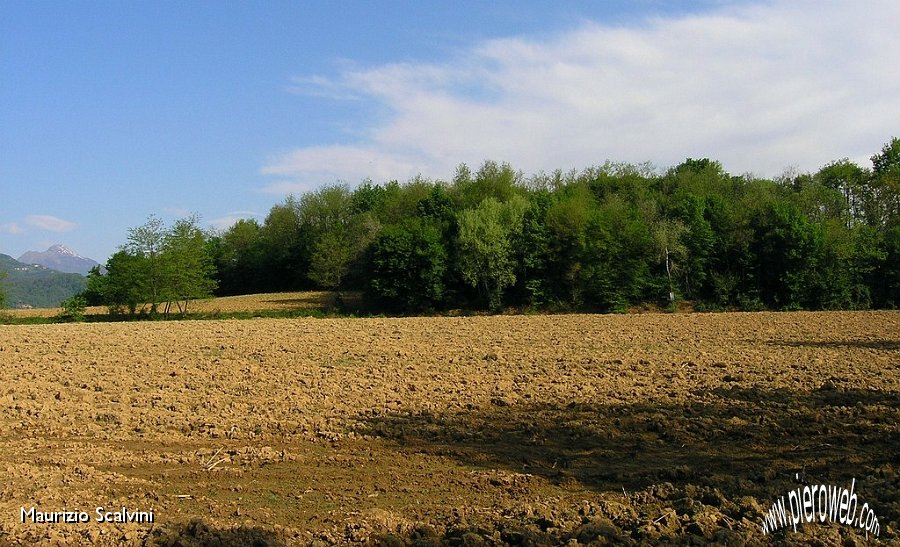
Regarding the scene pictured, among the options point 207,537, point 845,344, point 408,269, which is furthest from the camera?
point 408,269

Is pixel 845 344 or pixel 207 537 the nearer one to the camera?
pixel 207 537

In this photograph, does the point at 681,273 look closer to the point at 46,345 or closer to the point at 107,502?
the point at 46,345

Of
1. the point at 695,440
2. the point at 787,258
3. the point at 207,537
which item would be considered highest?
the point at 787,258

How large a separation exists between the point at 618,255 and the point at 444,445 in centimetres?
4477

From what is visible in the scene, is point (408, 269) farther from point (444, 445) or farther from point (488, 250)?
point (444, 445)

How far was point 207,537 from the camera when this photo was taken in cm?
645

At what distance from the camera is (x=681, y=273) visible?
54.2 m

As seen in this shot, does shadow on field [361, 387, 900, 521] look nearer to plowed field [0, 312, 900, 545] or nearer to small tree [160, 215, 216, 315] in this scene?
plowed field [0, 312, 900, 545]

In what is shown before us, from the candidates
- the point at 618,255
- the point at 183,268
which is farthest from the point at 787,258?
the point at 183,268

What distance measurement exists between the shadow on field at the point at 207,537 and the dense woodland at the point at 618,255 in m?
43.5

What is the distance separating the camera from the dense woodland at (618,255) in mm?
50062

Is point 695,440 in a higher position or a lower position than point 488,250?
lower

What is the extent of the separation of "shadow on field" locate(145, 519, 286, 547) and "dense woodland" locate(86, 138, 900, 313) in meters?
43.5

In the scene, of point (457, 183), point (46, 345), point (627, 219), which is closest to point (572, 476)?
point (46, 345)
